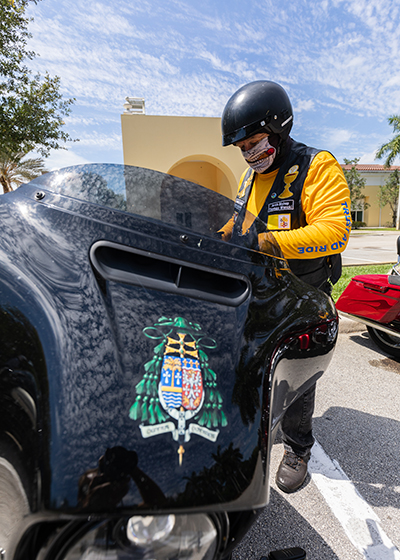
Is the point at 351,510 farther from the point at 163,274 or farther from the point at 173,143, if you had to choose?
the point at 173,143

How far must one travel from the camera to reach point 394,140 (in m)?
26.0

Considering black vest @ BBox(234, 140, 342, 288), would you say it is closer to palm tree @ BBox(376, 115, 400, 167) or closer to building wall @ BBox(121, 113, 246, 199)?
building wall @ BBox(121, 113, 246, 199)

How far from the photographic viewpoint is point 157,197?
1112 mm

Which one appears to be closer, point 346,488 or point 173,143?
point 346,488

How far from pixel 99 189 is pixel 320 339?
819 millimetres

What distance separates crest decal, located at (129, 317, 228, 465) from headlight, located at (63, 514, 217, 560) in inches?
5.3

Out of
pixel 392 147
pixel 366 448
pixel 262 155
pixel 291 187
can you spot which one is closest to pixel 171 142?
pixel 262 155

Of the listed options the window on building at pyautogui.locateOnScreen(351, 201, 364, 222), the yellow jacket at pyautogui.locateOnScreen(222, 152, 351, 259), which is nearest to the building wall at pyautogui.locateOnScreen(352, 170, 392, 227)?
the window on building at pyautogui.locateOnScreen(351, 201, 364, 222)

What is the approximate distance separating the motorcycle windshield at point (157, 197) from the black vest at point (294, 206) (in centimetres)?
63

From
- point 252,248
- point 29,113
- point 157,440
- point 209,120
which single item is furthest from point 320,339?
point 209,120

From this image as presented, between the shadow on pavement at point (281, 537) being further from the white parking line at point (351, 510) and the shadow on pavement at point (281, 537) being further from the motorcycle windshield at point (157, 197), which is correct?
the motorcycle windshield at point (157, 197)

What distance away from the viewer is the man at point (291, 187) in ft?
5.55

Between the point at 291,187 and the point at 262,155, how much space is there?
23cm

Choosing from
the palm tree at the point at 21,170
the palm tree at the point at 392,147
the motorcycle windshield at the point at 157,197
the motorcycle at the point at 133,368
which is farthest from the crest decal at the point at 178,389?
the palm tree at the point at 392,147
